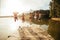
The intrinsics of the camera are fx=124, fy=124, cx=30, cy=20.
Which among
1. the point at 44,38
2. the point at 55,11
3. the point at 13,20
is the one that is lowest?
the point at 44,38

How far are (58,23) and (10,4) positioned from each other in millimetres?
627

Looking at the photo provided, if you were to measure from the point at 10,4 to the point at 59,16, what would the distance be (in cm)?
61

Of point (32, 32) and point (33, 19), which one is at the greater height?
point (33, 19)

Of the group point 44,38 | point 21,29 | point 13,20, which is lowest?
point 44,38

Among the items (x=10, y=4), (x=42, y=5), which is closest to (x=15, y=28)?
(x=10, y=4)

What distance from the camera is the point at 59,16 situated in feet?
4.95

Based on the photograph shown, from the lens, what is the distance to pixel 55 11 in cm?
153

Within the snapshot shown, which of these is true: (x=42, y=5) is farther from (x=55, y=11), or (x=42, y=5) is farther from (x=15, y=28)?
(x=15, y=28)

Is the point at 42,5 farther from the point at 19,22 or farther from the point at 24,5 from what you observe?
the point at 19,22

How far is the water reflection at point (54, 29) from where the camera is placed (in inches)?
60.0

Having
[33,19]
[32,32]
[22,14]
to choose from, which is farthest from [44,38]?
[22,14]

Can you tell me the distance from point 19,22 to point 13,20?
8 cm

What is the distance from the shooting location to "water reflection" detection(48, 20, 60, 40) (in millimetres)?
1525

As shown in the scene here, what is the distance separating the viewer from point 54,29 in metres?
1.54
